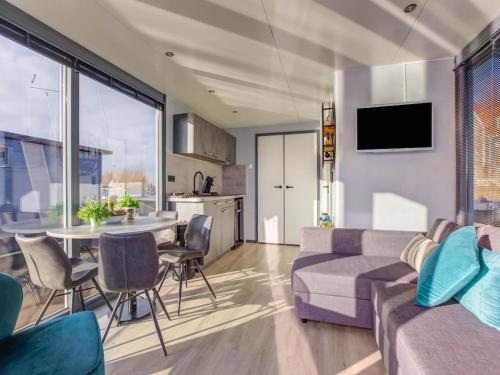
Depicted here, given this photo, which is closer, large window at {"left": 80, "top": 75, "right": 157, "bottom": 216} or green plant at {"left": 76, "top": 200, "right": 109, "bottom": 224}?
green plant at {"left": 76, "top": 200, "right": 109, "bottom": 224}

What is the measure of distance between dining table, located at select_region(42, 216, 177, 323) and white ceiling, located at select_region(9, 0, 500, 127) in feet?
5.35

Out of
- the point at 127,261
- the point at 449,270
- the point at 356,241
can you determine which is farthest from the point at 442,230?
the point at 127,261

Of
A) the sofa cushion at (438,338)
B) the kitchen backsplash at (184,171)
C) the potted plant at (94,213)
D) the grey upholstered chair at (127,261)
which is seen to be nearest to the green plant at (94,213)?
the potted plant at (94,213)

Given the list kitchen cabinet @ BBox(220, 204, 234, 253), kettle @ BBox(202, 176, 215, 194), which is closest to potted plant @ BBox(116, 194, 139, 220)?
kitchen cabinet @ BBox(220, 204, 234, 253)

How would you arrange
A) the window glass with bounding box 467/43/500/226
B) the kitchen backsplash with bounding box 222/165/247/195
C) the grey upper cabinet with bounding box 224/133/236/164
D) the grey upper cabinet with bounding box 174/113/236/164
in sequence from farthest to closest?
the kitchen backsplash with bounding box 222/165/247/195 < the grey upper cabinet with bounding box 224/133/236/164 < the grey upper cabinet with bounding box 174/113/236/164 < the window glass with bounding box 467/43/500/226

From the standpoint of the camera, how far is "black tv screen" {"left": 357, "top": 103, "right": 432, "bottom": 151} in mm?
2566

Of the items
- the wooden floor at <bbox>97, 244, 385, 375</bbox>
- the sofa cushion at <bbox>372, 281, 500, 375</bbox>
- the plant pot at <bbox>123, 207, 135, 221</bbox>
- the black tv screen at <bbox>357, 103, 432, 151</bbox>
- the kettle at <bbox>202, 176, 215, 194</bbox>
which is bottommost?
the wooden floor at <bbox>97, 244, 385, 375</bbox>

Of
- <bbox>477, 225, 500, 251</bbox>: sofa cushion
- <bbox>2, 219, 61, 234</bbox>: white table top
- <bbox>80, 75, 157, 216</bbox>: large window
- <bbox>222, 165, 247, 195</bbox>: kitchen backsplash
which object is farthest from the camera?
<bbox>222, 165, 247, 195</bbox>: kitchen backsplash

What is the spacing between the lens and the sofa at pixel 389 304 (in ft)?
3.28

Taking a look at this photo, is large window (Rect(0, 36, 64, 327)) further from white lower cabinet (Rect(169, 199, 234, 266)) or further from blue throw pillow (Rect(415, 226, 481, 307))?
blue throw pillow (Rect(415, 226, 481, 307))

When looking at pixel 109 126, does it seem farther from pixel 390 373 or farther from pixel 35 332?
pixel 390 373

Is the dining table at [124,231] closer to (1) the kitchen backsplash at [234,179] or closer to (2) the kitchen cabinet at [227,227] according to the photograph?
(2) the kitchen cabinet at [227,227]

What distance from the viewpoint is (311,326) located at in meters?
1.99

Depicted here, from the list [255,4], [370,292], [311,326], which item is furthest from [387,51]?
[311,326]
